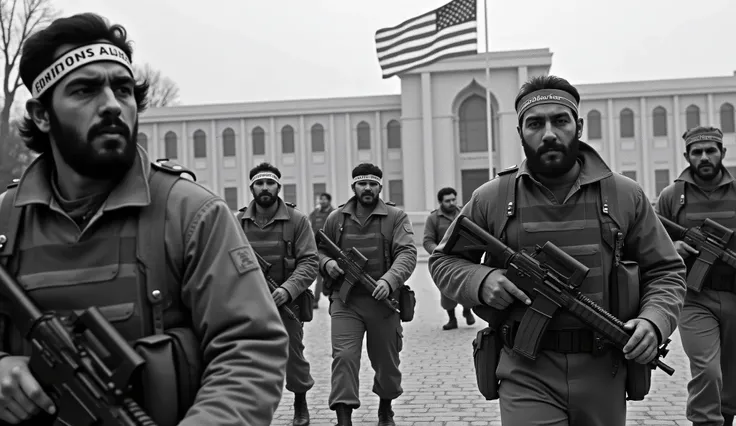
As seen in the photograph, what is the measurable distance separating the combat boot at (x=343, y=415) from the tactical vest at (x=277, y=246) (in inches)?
59.1

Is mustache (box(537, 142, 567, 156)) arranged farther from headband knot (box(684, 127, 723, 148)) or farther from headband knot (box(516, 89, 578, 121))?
headband knot (box(684, 127, 723, 148))

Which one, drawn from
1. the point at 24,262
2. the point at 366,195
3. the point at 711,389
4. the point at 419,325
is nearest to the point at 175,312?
the point at 24,262

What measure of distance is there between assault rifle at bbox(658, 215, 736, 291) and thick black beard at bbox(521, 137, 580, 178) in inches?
93.0

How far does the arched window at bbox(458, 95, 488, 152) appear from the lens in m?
48.5

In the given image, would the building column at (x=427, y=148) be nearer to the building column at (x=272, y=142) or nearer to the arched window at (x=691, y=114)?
the building column at (x=272, y=142)

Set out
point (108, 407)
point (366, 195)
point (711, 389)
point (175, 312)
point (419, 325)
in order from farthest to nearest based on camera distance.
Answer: point (419, 325), point (366, 195), point (711, 389), point (175, 312), point (108, 407)

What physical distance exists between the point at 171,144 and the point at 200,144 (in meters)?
2.10

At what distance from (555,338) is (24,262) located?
8.09 ft

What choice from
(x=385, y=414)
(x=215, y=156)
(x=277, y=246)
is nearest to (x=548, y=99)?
(x=385, y=414)

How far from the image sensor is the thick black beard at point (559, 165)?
151 inches

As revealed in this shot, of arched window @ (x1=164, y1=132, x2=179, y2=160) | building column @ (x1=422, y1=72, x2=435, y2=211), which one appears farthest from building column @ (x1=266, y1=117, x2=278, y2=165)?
building column @ (x1=422, y1=72, x2=435, y2=211)

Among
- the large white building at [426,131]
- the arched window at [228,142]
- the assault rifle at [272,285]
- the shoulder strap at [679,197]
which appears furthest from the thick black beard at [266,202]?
the arched window at [228,142]

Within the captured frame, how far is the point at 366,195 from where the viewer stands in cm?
754

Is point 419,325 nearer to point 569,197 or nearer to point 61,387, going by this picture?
point 569,197
